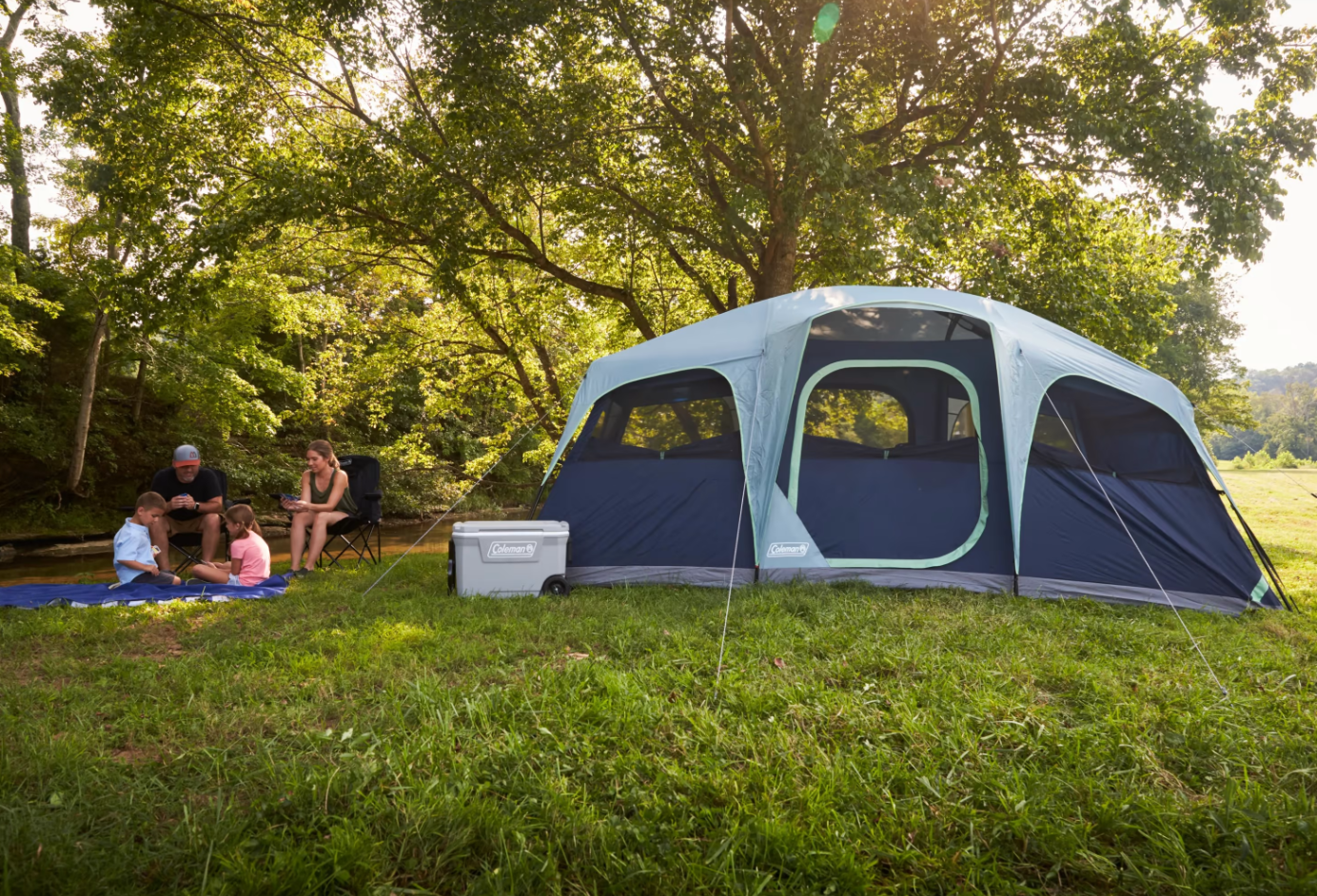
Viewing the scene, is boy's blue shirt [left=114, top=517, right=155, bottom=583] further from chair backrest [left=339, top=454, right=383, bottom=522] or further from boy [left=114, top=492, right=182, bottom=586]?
chair backrest [left=339, top=454, right=383, bottom=522]

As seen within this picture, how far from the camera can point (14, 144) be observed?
11.3m

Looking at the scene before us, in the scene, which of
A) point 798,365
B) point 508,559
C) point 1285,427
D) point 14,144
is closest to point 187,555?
point 508,559

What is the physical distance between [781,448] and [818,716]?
2.90 m

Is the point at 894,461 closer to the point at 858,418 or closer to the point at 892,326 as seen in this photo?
the point at 858,418

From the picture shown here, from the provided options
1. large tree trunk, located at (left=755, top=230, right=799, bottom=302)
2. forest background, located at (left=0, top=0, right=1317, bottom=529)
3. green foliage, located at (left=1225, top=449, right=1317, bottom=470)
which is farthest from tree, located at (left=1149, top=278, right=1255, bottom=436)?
large tree trunk, located at (left=755, top=230, right=799, bottom=302)

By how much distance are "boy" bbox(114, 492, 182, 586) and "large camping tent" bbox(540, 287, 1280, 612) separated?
286 centimetres

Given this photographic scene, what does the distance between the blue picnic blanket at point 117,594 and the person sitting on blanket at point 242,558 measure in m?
0.31

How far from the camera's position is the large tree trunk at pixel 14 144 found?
35.1 feet

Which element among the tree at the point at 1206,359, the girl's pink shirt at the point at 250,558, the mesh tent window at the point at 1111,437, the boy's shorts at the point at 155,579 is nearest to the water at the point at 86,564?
the girl's pink shirt at the point at 250,558

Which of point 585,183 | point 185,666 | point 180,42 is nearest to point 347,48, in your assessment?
point 180,42

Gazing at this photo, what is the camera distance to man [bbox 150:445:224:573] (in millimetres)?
6133

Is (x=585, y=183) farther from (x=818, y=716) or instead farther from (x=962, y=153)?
(x=818, y=716)

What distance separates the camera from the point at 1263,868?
178 centimetres

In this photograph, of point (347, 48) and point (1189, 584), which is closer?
point (1189, 584)
